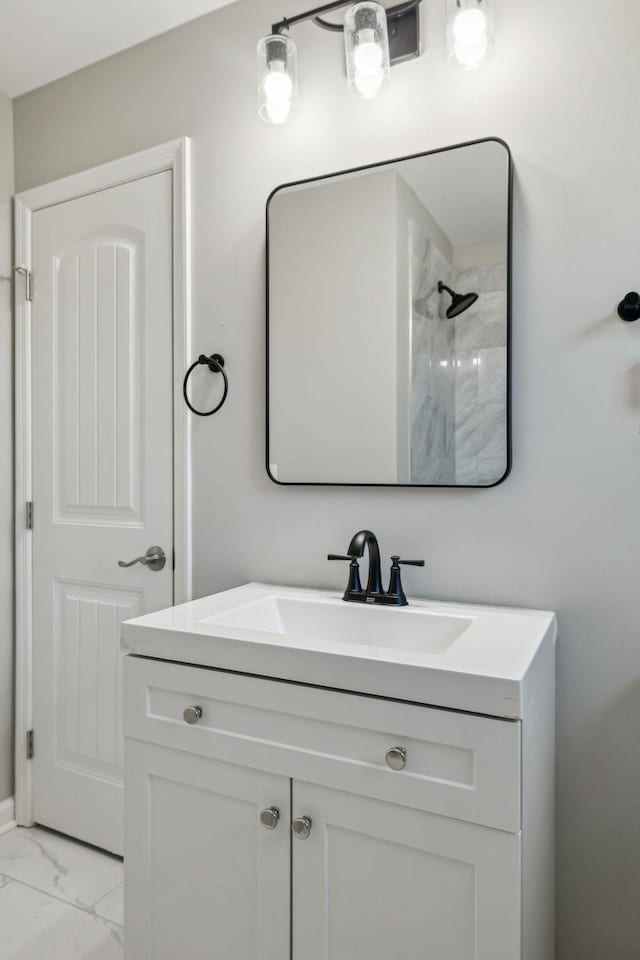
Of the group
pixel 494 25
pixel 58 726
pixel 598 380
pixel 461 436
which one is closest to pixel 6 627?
pixel 58 726

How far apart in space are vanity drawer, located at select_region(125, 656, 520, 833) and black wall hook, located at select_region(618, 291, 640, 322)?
0.87m

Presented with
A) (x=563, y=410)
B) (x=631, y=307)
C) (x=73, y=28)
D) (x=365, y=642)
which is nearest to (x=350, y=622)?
(x=365, y=642)

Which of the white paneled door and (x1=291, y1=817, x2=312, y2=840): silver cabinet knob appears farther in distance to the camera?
the white paneled door

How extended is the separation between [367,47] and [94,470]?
142 cm

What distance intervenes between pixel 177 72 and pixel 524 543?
1.70m

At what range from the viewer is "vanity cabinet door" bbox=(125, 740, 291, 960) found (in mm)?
1163

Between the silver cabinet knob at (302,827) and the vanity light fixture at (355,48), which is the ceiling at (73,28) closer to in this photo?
the vanity light fixture at (355,48)

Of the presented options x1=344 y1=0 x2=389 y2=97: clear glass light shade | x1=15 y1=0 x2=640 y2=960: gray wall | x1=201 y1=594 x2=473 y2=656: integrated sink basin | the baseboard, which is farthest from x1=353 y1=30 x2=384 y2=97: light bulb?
the baseboard

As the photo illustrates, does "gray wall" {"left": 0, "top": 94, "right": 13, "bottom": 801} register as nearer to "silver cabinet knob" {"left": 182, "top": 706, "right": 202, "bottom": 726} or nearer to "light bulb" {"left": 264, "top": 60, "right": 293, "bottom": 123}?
"light bulb" {"left": 264, "top": 60, "right": 293, "bottom": 123}

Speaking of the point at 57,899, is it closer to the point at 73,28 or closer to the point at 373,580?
the point at 373,580

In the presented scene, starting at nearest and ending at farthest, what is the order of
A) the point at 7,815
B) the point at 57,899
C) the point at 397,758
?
the point at 397,758 < the point at 57,899 < the point at 7,815

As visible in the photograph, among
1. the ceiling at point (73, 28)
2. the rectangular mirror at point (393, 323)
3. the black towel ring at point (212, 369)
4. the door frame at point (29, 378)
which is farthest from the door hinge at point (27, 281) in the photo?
the rectangular mirror at point (393, 323)

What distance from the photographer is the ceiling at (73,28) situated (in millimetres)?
1820

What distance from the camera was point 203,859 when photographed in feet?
4.06
